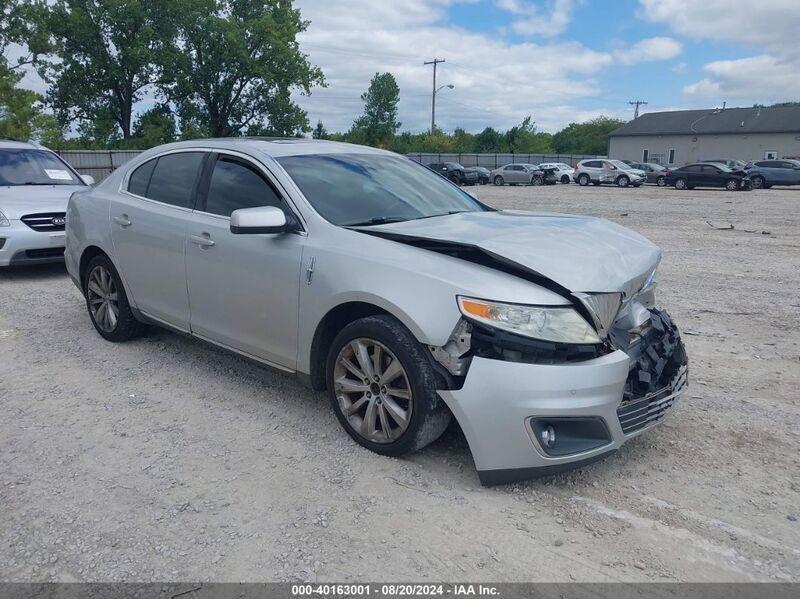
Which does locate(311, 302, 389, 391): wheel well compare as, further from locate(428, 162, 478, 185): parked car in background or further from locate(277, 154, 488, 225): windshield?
locate(428, 162, 478, 185): parked car in background

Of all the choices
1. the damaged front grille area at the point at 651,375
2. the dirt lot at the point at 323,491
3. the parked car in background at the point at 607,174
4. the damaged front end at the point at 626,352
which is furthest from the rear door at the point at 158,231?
the parked car in background at the point at 607,174

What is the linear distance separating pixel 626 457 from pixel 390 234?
5.79ft

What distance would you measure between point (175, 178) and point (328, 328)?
2.01m

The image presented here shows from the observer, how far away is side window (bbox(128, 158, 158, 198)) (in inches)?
199

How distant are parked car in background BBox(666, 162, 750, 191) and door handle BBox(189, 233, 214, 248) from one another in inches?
1270

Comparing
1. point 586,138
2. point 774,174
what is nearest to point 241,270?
point 774,174

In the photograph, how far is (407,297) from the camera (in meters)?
3.20

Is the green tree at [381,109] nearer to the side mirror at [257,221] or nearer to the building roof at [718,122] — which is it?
the building roof at [718,122]

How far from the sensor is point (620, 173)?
36.2 meters

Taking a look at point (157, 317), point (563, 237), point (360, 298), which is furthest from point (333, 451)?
point (157, 317)

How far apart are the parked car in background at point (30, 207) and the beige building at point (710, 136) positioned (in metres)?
60.7

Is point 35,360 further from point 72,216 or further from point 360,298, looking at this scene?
point 360,298

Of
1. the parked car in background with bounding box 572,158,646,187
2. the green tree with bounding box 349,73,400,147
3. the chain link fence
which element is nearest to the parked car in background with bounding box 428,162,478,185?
the chain link fence

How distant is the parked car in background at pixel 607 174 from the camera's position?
35812mm
